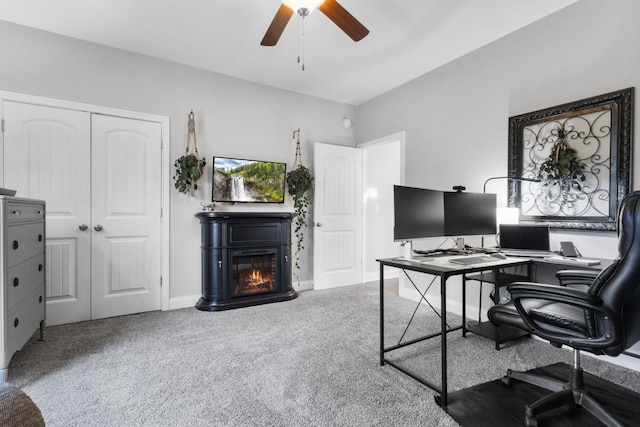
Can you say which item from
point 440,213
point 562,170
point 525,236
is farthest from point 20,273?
point 562,170

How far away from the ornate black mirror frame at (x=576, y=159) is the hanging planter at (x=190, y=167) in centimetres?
319

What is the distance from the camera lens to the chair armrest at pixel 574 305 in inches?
57.2

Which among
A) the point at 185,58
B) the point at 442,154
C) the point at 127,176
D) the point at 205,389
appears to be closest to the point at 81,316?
the point at 127,176

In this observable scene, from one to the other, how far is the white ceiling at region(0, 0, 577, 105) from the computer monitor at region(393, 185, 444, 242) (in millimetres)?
1555

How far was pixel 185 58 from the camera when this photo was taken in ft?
11.8

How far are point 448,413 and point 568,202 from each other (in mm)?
1948

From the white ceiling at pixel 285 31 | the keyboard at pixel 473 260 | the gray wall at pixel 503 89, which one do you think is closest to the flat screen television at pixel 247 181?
the white ceiling at pixel 285 31

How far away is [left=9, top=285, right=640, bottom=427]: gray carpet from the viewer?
5.72ft

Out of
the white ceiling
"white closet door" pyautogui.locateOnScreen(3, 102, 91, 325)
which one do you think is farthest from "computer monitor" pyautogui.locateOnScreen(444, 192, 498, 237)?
"white closet door" pyautogui.locateOnScreen(3, 102, 91, 325)

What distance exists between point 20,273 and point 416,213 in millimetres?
2831

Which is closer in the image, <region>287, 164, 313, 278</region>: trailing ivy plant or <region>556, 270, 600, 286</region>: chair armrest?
<region>556, 270, 600, 286</region>: chair armrest

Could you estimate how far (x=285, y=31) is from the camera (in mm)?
3049

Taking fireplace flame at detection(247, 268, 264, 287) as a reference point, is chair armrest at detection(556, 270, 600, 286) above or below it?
above

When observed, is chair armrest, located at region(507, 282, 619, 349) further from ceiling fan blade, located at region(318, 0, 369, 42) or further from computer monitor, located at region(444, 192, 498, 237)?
ceiling fan blade, located at region(318, 0, 369, 42)
